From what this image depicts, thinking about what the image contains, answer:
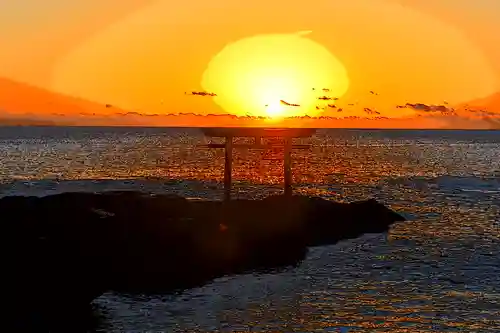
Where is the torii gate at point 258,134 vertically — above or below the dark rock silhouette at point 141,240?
above

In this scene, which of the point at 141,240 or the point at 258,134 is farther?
the point at 258,134

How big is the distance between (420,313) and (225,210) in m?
13.2

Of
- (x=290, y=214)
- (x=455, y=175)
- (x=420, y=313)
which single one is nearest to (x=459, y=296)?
(x=420, y=313)

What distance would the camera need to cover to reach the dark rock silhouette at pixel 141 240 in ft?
55.4

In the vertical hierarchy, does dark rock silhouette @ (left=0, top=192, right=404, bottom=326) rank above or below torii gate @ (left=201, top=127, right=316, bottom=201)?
below

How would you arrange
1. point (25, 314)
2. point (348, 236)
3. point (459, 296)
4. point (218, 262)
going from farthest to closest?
point (348, 236), point (218, 262), point (459, 296), point (25, 314)

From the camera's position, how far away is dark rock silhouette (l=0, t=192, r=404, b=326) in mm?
16891

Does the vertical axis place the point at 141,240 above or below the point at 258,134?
below

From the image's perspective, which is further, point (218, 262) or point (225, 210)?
point (225, 210)

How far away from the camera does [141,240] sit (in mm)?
21359

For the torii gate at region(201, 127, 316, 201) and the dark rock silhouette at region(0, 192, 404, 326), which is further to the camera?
the torii gate at region(201, 127, 316, 201)

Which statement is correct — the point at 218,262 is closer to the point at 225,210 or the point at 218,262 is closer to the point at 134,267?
the point at 134,267

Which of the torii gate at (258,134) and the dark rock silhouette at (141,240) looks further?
the torii gate at (258,134)

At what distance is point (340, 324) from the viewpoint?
16406mm
